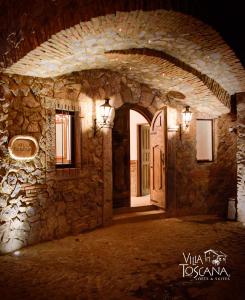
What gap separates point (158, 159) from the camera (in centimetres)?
764

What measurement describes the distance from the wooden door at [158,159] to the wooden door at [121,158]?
68 cm

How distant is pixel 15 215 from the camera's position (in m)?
4.89

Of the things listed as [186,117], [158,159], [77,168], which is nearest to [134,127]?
[158,159]

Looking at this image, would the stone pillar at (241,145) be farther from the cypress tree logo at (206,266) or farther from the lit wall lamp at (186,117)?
the cypress tree logo at (206,266)

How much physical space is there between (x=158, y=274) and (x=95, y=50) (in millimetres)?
3504

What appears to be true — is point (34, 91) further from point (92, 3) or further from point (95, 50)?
point (92, 3)

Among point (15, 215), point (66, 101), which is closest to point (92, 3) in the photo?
point (66, 101)

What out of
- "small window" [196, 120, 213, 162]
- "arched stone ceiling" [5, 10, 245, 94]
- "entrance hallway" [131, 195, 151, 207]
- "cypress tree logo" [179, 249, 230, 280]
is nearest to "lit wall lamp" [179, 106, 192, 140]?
"small window" [196, 120, 213, 162]

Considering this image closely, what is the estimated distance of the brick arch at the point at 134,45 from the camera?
3895 mm

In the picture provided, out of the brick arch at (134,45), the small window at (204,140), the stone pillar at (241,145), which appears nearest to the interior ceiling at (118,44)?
the brick arch at (134,45)

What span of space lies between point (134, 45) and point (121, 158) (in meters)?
3.46

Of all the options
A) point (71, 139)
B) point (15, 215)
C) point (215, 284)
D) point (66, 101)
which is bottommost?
point (215, 284)

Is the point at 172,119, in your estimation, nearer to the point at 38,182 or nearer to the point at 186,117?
the point at 186,117

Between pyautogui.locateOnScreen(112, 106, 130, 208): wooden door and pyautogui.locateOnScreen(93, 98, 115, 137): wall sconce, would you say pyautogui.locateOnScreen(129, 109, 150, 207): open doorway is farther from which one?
pyautogui.locateOnScreen(93, 98, 115, 137): wall sconce
